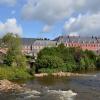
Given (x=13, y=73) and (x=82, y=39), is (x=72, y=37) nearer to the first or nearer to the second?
(x=82, y=39)

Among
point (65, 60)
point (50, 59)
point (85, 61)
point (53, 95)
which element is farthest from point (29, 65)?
point (53, 95)

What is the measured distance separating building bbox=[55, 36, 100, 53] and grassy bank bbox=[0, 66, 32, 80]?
4400 inches

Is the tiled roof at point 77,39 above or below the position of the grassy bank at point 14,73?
above

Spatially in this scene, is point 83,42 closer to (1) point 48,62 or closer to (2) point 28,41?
(2) point 28,41

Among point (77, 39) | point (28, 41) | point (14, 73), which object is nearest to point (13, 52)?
point (14, 73)

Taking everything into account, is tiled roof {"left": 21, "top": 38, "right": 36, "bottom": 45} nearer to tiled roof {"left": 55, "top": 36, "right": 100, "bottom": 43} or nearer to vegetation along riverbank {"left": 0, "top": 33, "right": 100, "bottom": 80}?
tiled roof {"left": 55, "top": 36, "right": 100, "bottom": 43}

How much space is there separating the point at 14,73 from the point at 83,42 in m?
121

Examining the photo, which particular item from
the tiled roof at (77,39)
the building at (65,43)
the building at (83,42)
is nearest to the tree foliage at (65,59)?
the building at (65,43)

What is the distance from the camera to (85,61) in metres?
112

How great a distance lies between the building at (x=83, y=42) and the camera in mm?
192375

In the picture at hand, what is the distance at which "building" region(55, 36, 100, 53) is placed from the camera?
7574 inches

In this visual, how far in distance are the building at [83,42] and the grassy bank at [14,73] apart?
11177 cm

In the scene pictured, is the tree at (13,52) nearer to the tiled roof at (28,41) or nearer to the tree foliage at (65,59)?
the tree foliage at (65,59)

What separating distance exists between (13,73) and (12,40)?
643 inches
